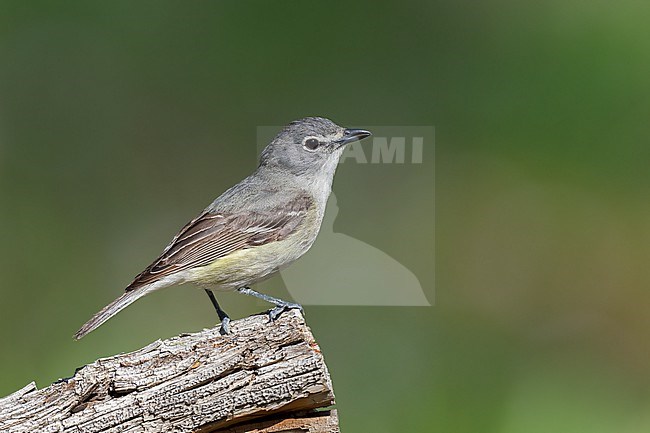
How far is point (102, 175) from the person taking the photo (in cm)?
550

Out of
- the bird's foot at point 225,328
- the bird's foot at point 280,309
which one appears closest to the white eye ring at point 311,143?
the bird's foot at point 280,309

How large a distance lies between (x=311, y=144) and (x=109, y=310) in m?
1.11

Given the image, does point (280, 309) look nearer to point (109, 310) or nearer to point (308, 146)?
point (109, 310)

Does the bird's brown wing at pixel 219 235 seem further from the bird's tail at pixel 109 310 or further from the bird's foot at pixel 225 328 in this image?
the bird's foot at pixel 225 328

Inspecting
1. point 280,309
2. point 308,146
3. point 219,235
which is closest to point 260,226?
point 219,235

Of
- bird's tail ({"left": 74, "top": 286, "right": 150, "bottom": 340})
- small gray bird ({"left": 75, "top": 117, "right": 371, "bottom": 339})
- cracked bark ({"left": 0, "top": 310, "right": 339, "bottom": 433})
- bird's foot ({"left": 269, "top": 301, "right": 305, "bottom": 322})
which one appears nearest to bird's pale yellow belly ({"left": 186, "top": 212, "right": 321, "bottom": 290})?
small gray bird ({"left": 75, "top": 117, "right": 371, "bottom": 339})

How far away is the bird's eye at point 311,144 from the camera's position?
3.50 metres

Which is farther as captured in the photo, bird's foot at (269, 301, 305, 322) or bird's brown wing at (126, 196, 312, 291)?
bird's brown wing at (126, 196, 312, 291)

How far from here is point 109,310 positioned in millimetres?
2754

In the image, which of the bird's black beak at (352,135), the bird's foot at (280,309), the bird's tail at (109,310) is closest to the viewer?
the bird's foot at (280,309)

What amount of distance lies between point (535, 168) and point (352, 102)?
3.92ft

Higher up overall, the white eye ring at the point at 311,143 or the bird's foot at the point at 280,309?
the white eye ring at the point at 311,143

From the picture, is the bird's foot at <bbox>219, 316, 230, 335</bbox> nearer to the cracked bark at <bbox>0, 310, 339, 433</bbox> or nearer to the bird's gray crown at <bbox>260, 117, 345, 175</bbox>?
the cracked bark at <bbox>0, 310, 339, 433</bbox>

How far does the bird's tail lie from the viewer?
265cm
